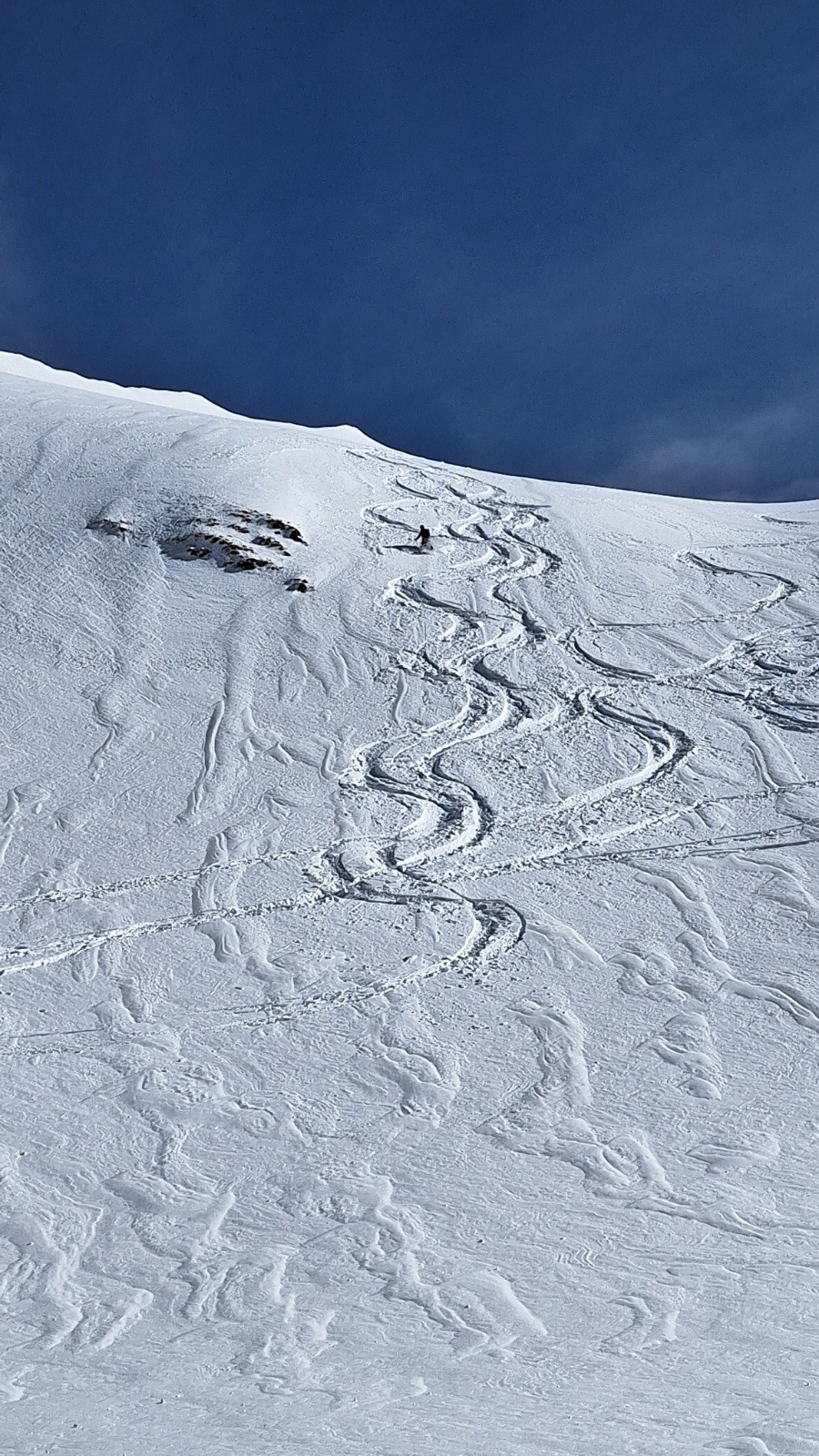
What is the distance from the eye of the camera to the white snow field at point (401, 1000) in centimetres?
415

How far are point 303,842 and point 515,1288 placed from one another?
18.9ft

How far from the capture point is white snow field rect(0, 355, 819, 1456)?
415 cm

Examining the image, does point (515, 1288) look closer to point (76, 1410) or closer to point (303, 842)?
point (76, 1410)

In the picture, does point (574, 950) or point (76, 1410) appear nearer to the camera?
point (76, 1410)

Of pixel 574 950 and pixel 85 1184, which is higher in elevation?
pixel 574 950

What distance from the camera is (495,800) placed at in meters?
10.8

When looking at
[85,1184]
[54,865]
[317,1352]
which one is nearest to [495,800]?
[54,865]

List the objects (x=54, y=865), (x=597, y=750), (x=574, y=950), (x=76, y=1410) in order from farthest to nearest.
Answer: (x=597, y=750) < (x=54, y=865) < (x=574, y=950) < (x=76, y=1410)

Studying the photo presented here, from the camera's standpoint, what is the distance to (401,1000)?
7465mm

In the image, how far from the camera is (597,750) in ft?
38.7

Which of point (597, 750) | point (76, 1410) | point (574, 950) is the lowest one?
point (76, 1410)

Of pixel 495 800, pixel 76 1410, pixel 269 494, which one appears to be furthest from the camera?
pixel 269 494

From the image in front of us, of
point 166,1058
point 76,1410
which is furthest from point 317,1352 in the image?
point 166,1058

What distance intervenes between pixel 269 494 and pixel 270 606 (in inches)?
146
